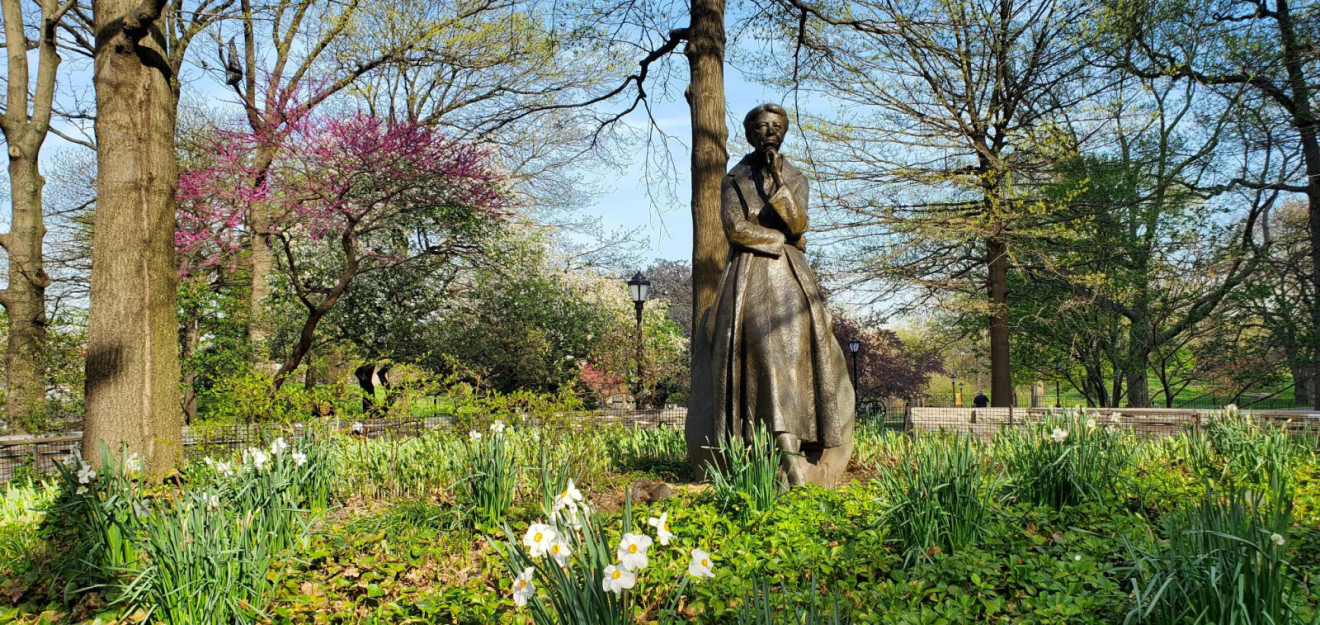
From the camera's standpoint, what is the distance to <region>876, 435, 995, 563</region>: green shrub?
3457 millimetres

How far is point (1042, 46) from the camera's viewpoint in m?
12.3

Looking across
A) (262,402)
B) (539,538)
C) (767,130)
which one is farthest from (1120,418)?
(262,402)

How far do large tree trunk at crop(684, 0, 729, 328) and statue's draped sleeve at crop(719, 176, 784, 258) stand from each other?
2.88 m

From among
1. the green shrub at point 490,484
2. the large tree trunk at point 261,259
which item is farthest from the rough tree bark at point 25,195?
the green shrub at point 490,484

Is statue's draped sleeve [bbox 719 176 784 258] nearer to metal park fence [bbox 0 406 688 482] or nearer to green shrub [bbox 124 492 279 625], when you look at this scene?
metal park fence [bbox 0 406 688 482]

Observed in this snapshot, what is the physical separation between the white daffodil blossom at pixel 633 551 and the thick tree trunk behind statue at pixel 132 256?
17.5ft

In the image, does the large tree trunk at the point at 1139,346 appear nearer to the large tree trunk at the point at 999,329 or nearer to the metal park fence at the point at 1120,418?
the large tree trunk at the point at 999,329

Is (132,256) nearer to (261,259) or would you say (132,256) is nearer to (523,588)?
(523,588)

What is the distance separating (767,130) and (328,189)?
34.2 ft

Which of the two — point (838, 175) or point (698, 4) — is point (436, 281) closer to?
point (838, 175)

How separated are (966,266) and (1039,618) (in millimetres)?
12137

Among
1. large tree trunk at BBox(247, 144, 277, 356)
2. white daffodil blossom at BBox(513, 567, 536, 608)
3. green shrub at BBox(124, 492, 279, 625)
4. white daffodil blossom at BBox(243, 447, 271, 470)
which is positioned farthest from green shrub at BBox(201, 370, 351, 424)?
large tree trunk at BBox(247, 144, 277, 356)

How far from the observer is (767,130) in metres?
5.36

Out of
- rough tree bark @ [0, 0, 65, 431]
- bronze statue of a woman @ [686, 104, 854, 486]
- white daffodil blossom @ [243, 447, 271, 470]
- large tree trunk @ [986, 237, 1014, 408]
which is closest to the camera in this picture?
white daffodil blossom @ [243, 447, 271, 470]
